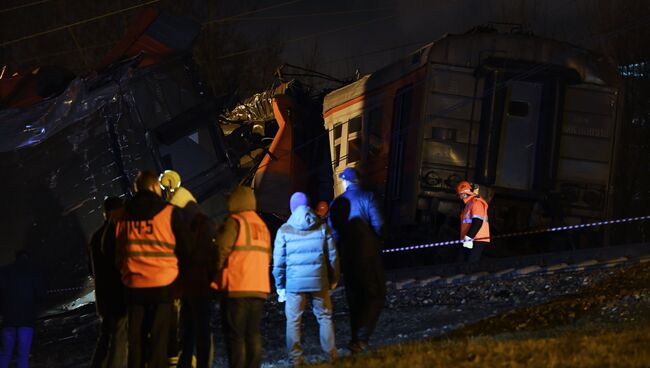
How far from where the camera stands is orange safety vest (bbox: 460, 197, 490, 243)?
14336 millimetres

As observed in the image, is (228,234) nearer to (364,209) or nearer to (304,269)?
(304,269)

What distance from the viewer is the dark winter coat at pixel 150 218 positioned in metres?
7.59

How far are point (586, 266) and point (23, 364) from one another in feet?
22.5

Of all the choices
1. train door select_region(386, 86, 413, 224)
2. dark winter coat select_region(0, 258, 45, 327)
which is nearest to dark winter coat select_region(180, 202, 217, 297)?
dark winter coat select_region(0, 258, 45, 327)

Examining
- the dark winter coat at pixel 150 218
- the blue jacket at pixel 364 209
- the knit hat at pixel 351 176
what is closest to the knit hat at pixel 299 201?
the blue jacket at pixel 364 209

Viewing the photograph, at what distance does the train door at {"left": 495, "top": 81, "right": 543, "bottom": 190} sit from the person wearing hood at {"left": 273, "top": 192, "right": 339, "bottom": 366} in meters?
8.71

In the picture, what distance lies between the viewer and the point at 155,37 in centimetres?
1723

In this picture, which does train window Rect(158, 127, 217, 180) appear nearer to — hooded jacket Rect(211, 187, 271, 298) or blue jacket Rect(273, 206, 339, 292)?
blue jacket Rect(273, 206, 339, 292)

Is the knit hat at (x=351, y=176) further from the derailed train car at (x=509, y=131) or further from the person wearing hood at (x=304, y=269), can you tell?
the derailed train car at (x=509, y=131)

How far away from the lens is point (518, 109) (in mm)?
16984

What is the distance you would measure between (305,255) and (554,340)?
2161 mm

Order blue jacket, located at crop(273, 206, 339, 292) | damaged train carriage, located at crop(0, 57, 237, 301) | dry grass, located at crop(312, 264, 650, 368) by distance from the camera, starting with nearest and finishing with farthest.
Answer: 1. dry grass, located at crop(312, 264, 650, 368)
2. blue jacket, located at crop(273, 206, 339, 292)
3. damaged train carriage, located at crop(0, 57, 237, 301)

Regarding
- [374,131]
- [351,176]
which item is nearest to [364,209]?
[351,176]

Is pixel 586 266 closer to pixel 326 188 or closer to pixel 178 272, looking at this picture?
pixel 178 272
